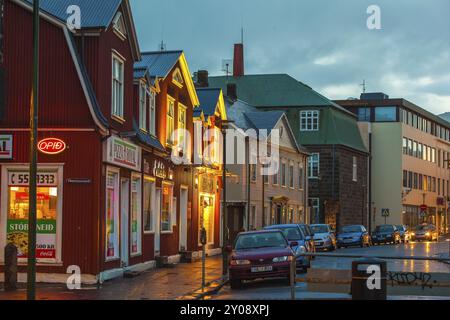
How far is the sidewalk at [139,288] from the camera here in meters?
18.7

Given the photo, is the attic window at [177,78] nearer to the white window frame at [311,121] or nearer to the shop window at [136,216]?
the shop window at [136,216]

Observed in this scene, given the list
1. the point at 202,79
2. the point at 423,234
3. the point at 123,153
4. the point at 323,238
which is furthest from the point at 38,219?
the point at 423,234

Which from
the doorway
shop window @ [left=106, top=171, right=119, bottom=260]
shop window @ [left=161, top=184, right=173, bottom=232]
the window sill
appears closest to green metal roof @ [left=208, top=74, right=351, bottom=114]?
the doorway

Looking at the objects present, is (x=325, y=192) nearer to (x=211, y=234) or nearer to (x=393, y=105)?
(x=393, y=105)

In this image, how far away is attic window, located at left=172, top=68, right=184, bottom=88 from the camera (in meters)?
31.0

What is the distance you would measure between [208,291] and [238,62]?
50.5 metres

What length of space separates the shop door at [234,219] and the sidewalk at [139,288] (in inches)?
626

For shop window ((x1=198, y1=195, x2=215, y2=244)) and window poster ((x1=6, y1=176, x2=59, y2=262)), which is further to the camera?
shop window ((x1=198, y1=195, x2=215, y2=244))

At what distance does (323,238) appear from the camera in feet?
136

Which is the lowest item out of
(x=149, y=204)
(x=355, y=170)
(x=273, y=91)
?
(x=149, y=204)

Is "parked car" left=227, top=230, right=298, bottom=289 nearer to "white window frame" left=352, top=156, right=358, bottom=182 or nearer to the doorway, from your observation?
the doorway

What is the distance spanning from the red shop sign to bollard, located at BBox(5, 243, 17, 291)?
2899 millimetres

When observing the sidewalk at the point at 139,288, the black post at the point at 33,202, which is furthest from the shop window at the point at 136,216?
the black post at the point at 33,202

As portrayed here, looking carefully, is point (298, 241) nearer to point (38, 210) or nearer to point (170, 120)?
point (170, 120)
